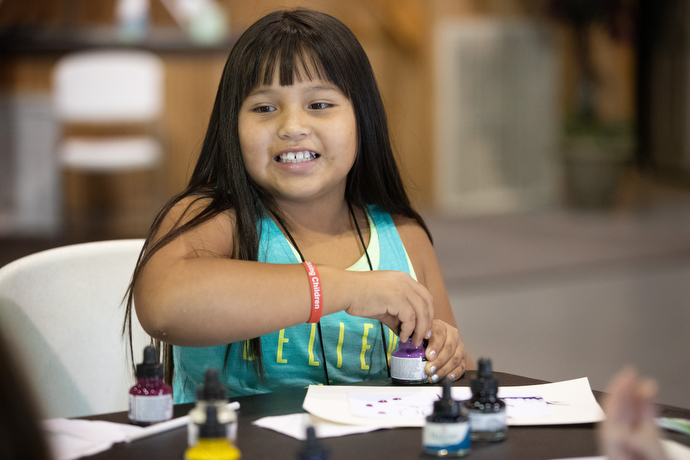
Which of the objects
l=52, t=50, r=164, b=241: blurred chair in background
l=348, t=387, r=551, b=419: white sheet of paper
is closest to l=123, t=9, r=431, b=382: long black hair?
l=348, t=387, r=551, b=419: white sheet of paper

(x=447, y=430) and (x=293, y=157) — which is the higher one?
(x=293, y=157)

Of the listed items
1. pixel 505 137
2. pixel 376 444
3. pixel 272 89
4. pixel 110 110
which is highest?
pixel 505 137

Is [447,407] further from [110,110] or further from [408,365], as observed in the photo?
[110,110]

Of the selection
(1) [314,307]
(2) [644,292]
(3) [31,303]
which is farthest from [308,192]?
(2) [644,292]

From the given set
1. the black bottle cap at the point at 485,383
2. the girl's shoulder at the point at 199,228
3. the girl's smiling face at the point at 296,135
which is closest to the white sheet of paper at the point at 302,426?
the black bottle cap at the point at 485,383

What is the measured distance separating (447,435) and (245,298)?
301mm

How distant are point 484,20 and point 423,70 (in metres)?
0.68

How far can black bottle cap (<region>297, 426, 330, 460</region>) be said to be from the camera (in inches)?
23.7

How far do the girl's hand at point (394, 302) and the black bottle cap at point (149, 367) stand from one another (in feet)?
0.82

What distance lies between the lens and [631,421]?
52cm

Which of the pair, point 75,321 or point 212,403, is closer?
point 212,403

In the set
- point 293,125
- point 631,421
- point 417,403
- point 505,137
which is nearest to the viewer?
point 631,421

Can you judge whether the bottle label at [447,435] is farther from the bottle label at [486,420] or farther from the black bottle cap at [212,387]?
the black bottle cap at [212,387]

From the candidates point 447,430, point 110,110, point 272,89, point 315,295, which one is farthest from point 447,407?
point 110,110
